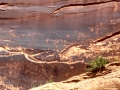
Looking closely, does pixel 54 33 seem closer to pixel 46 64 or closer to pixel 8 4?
pixel 46 64

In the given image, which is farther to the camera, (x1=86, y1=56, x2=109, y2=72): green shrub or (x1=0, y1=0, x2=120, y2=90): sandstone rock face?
(x1=0, y1=0, x2=120, y2=90): sandstone rock face

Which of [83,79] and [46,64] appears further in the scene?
[46,64]

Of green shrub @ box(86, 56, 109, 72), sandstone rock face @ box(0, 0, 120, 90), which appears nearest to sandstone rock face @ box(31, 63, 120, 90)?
green shrub @ box(86, 56, 109, 72)

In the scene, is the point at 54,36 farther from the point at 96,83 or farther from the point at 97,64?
the point at 96,83

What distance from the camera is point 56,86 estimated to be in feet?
18.4

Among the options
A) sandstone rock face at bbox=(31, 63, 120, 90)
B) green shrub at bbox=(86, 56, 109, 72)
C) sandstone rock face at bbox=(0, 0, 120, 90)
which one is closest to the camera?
sandstone rock face at bbox=(31, 63, 120, 90)

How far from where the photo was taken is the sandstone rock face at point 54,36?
6359 millimetres

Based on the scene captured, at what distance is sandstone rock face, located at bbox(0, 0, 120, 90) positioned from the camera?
6.36 m

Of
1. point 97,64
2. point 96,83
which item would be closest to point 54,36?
point 97,64

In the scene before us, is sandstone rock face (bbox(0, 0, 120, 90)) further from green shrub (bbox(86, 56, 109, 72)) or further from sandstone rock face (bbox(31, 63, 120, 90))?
sandstone rock face (bbox(31, 63, 120, 90))

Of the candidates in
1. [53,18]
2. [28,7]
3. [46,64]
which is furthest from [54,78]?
[28,7]

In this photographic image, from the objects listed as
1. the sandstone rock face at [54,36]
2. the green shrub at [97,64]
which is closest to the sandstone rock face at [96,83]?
the green shrub at [97,64]

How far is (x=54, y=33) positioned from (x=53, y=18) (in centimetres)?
43

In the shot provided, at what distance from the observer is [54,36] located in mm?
6770
